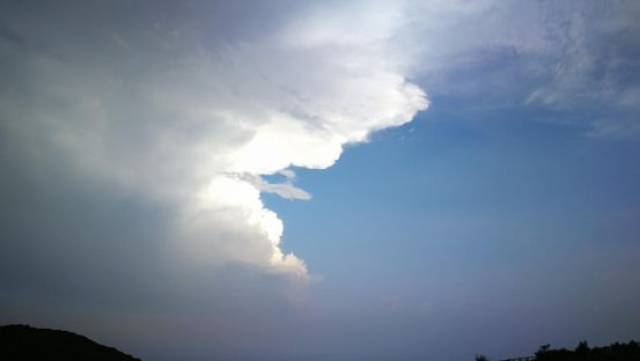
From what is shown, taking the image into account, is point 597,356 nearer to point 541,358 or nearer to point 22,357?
point 541,358

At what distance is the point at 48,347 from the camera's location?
1929 inches

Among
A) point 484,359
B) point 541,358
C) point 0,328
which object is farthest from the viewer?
point 0,328

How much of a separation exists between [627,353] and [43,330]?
59.0m

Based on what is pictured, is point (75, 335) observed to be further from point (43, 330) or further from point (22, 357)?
point (22, 357)

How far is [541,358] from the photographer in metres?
44.2

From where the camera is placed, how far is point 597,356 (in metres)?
39.4

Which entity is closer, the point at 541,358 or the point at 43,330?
the point at 541,358

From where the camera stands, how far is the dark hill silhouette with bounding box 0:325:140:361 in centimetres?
4601

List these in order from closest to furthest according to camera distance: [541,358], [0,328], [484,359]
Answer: [541,358] → [484,359] → [0,328]

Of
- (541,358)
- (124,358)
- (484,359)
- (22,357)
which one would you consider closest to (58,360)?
(22,357)

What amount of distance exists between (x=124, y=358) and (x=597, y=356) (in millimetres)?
47353

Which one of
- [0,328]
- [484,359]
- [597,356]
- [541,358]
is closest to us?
[597,356]

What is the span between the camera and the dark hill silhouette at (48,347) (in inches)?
1811

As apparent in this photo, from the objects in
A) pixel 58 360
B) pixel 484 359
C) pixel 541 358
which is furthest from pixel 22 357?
pixel 541 358
